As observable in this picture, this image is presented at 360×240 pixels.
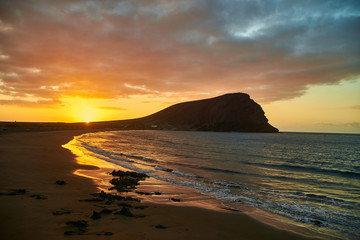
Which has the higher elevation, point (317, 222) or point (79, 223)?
point (79, 223)

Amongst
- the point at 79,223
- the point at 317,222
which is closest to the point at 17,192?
the point at 79,223

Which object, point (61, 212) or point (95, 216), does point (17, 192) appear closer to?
point (61, 212)

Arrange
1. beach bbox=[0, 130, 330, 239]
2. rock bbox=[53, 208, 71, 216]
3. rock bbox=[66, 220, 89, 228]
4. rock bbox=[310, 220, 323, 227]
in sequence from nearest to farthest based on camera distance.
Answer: beach bbox=[0, 130, 330, 239] < rock bbox=[66, 220, 89, 228] < rock bbox=[53, 208, 71, 216] < rock bbox=[310, 220, 323, 227]

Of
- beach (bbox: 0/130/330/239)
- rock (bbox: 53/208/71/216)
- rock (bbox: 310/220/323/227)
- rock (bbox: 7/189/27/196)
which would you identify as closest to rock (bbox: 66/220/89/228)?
beach (bbox: 0/130/330/239)

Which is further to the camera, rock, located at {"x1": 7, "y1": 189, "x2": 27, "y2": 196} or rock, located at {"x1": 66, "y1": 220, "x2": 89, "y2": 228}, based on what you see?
rock, located at {"x1": 7, "y1": 189, "x2": 27, "y2": 196}

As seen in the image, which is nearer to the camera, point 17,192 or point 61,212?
point 61,212

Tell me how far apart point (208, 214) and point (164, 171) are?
11.2 meters

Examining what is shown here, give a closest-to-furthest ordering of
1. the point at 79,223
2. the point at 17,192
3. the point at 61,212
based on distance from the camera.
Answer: the point at 79,223
the point at 61,212
the point at 17,192

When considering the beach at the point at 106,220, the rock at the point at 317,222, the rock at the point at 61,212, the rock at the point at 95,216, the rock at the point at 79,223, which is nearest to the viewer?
the beach at the point at 106,220

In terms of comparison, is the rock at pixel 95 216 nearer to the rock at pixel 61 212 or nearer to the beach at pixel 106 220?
the beach at pixel 106 220

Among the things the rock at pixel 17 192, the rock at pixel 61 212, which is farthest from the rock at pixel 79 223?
the rock at pixel 17 192

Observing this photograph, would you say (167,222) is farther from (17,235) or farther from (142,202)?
(17,235)

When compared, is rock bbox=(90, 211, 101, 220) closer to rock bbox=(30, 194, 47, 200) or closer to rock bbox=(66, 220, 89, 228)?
rock bbox=(66, 220, 89, 228)

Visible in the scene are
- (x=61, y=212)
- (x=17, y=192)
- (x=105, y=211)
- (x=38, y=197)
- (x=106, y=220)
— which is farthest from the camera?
(x=17, y=192)
